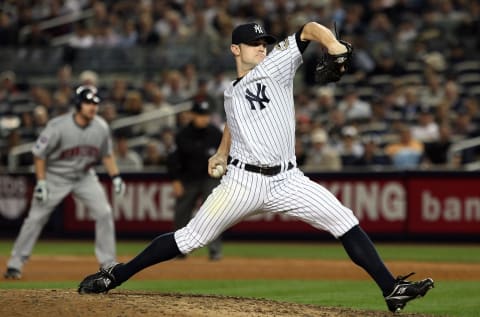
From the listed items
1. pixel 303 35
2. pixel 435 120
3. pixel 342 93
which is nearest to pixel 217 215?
pixel 303 35

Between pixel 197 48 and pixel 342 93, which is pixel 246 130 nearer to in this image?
pixel 342 93

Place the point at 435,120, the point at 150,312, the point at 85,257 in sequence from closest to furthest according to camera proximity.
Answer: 1. the point at 150,312
2. the point at 85,257
3. the point at 435,120

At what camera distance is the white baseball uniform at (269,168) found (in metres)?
7.69

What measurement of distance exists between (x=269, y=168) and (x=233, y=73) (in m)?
14.9

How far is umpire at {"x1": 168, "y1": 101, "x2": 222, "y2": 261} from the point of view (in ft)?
49.4

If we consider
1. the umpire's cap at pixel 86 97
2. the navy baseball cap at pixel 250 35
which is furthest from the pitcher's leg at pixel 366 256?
the umpire's cap at pixel 86 97

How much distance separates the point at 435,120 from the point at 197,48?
19.2 feet

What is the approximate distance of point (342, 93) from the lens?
21375 millimetres

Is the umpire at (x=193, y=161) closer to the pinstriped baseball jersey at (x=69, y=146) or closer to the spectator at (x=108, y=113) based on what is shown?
the pinstriped baseball jersey at (x=69, y=146)

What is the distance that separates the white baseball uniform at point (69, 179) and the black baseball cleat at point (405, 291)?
4.97m

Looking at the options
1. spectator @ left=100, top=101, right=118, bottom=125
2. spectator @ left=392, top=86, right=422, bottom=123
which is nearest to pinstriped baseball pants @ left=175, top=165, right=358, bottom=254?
spectator @ left=392, top=86, right=422, bottom=123

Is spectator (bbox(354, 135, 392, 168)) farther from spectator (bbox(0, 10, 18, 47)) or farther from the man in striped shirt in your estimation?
the man in striped shirt

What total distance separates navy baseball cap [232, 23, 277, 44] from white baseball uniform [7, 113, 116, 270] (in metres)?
4.48

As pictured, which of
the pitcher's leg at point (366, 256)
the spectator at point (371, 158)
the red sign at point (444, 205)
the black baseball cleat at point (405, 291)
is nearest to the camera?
the black baseball cleat at point (405, 291)
